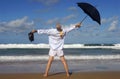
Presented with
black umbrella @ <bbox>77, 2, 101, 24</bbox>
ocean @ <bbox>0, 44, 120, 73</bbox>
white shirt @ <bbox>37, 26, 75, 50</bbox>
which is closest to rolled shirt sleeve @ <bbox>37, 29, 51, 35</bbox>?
white shirt @ <bbox>37, 26, 75, 50</bbox>

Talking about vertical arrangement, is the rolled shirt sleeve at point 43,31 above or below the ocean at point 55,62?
above

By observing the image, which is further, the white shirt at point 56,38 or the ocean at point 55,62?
the ocean at point 55,62

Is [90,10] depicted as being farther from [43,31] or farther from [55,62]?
[55,62]

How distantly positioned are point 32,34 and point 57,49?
1089 mm

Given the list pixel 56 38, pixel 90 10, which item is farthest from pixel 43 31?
pixel 90 10

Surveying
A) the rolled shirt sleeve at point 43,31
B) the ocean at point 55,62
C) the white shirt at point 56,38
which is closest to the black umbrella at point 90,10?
the white shirt at point 56,38

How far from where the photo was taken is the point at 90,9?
941 centimetres

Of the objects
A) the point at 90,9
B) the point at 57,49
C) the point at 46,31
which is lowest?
the point at 57,49

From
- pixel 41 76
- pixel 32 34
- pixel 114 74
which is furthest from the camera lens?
pixel 114 74

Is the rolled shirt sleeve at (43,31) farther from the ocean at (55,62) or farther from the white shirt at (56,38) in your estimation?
the ocean at (55,62)

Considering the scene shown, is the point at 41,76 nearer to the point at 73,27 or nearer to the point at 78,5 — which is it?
the point at 73,27

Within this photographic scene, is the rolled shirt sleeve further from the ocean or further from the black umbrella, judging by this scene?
the ocean

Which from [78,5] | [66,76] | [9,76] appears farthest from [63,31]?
[9,76]

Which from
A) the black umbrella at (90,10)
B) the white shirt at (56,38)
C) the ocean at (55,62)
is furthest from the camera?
the ocean at (55,62)
